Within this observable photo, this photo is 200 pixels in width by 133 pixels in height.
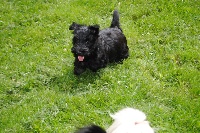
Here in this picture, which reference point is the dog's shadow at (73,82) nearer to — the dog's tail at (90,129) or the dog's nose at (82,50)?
the dog's nose at (82,50)

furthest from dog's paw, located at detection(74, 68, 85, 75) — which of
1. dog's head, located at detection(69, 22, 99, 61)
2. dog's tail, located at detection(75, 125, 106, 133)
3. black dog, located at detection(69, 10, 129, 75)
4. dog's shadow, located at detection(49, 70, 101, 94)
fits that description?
dog's tail, located at detection(75, 125, 106, 133)

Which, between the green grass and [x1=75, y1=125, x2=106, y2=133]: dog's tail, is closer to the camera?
[x1=75, y1=125, x2=106, y2=133]: dog's tail

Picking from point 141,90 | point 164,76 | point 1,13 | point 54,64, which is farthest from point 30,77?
point 1,13

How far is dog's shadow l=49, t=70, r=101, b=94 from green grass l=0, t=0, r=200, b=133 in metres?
0.02

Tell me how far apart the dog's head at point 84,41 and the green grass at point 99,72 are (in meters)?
0.70

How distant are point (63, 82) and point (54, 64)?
0.76 meters

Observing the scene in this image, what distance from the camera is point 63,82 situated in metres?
6.78

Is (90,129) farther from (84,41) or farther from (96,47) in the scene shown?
(96,47)

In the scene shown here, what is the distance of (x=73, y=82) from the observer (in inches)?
266

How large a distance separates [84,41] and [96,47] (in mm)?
395

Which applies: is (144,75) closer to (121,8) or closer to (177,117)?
(177,117)

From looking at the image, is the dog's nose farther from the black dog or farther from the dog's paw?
the dog's paw

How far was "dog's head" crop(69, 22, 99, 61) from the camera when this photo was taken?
20.6ft

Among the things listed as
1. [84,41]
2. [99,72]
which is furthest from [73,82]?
[84,41]
